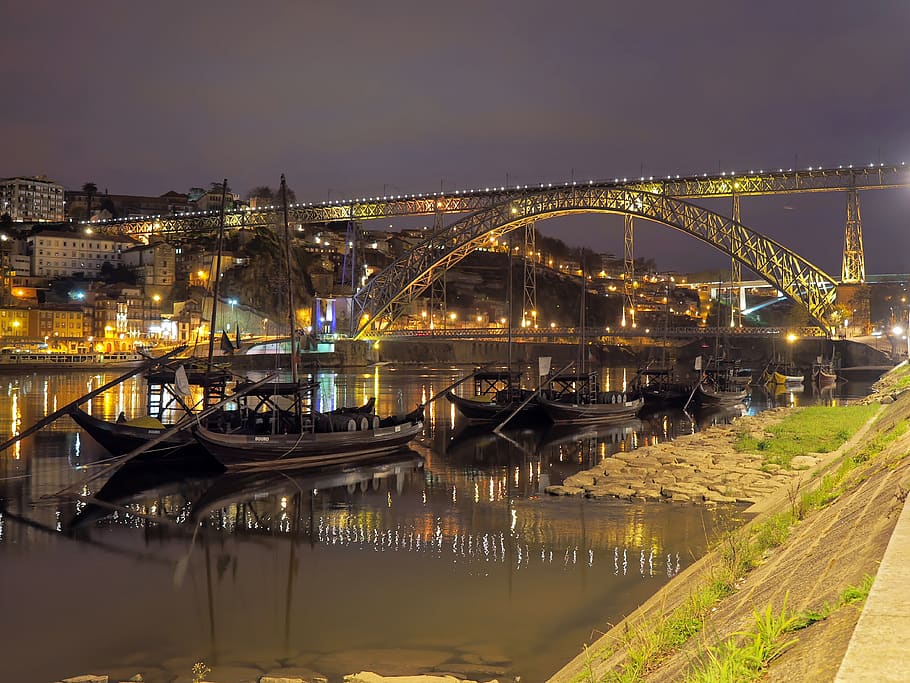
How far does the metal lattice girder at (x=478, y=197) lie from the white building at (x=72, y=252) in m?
3.88

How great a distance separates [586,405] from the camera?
102 ft

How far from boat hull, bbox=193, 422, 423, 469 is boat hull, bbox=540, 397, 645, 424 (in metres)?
9.35

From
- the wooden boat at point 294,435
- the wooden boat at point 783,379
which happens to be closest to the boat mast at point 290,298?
the wooden boat at point 294,435

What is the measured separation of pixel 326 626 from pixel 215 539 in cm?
461

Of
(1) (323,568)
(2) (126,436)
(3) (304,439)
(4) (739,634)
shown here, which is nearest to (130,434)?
(2) (126,436)

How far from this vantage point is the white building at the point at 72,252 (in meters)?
97.1

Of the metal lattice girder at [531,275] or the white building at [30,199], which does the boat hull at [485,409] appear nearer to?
the metal lattice girder at [531,275]

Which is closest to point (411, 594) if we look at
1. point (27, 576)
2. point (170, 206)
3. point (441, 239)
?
point (27, 576)

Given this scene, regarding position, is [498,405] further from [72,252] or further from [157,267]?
[72,252]

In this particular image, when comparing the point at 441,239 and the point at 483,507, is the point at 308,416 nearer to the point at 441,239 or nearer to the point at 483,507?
the point at 483,507

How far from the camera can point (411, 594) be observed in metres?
9.72

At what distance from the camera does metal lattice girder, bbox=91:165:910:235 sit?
196 ft

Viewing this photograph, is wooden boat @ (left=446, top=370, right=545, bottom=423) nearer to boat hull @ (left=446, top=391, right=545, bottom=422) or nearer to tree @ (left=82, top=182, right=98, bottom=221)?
boat hull @ (left=446, top=391, right=545, bottom=422)

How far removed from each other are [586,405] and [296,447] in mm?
14624
